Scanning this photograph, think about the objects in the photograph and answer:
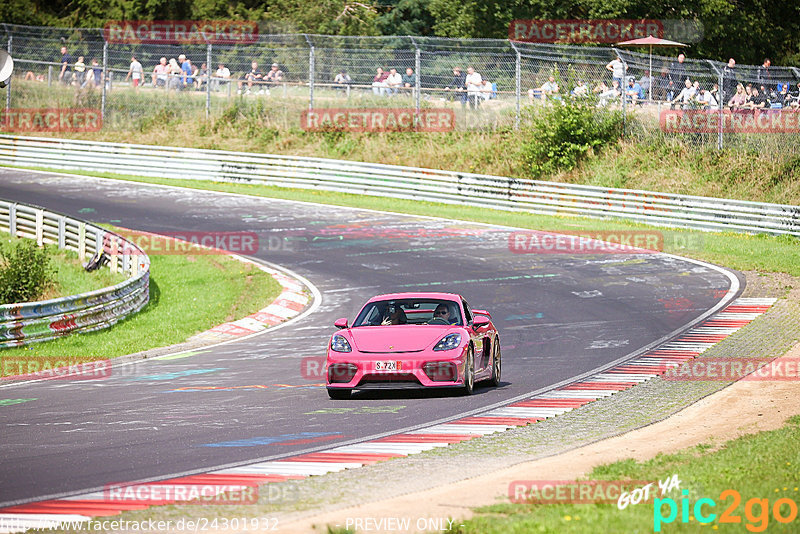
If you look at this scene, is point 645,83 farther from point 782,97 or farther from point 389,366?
point 389,366

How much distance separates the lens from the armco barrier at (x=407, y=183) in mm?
28906

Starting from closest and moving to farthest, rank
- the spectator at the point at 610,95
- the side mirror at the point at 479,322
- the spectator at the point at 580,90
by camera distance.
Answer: the side mirror at the point at 479,322
the spectator at the point at 610,95
the spectator at the point at 580,90

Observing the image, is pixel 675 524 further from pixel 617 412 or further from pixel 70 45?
pixel 70 45

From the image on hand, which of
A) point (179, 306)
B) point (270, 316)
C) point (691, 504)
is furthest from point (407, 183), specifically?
point (691, 504)

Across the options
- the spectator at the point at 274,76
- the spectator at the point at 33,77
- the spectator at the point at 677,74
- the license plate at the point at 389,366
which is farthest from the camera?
the spectator at the point at 33,77

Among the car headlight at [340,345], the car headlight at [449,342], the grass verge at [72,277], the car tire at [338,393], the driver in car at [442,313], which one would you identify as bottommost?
the grass verge at [72,277]

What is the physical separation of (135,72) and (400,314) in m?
30.0

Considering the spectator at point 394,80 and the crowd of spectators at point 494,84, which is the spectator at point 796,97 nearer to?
the crowd of spectators at point 494,84

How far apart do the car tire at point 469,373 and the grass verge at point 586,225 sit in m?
12.5

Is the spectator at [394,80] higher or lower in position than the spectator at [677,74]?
lower

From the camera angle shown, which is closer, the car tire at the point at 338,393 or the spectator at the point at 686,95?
the car tire at the point at 338,393

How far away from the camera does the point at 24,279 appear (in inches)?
827

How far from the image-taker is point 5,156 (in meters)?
41.5

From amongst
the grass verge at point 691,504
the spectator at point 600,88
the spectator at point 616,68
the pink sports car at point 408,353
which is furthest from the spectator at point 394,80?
the grass verge at point 691,504
